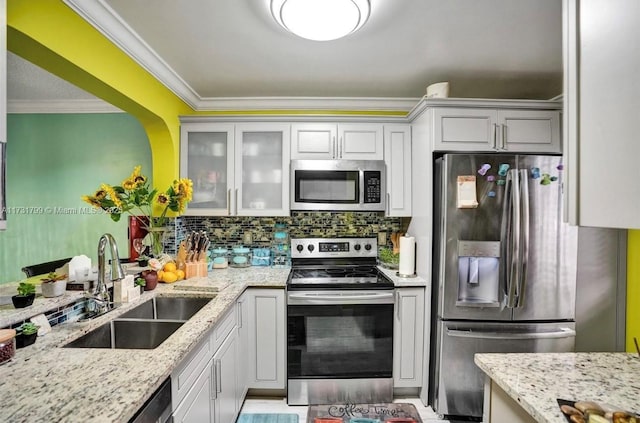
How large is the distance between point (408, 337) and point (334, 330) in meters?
0.57

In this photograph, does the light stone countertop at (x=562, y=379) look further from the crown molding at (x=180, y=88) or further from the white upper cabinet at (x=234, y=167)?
the crown molding at (x=180, y=88)

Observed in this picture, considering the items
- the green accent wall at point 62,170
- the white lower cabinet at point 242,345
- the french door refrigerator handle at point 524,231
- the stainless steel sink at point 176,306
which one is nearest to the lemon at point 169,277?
the stainless steel sink at point 176,306

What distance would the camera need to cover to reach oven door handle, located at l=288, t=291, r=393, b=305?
2.20 metres

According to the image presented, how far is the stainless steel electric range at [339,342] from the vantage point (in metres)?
2.21

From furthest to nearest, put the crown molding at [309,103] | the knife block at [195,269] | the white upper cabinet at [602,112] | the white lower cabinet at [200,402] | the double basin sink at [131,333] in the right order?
1. the crown molding at [309,103]
2. the knife block at [195,269]
3. the double basin sink at [131,333]
4. the white lower cabinet at [200,402]
5. the white upper cabinet at [602,112]

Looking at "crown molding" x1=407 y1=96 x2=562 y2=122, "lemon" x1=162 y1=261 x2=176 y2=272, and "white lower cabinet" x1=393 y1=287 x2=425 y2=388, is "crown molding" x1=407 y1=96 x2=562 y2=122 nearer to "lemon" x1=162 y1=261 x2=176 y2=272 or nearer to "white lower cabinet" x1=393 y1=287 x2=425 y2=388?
"white lower cabinet" x1=393 y1=287 x2=425 y2=388

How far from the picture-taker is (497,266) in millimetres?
2029

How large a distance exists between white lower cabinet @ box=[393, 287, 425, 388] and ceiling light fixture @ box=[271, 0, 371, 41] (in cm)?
175

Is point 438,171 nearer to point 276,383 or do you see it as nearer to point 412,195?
point 412,195

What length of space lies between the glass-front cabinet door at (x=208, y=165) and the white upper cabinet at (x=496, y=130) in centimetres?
173

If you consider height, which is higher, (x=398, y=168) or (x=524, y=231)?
(x=398, y=168)

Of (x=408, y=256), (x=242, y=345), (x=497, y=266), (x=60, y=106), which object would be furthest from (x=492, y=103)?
(x=60, y=106)

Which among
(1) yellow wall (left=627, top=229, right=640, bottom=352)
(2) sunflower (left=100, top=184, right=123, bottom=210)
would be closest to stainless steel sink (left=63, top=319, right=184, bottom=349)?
(2) sunflower (left=100, top=184, right=123, bottom=210)

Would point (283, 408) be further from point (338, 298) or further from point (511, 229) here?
point (511, 229)
